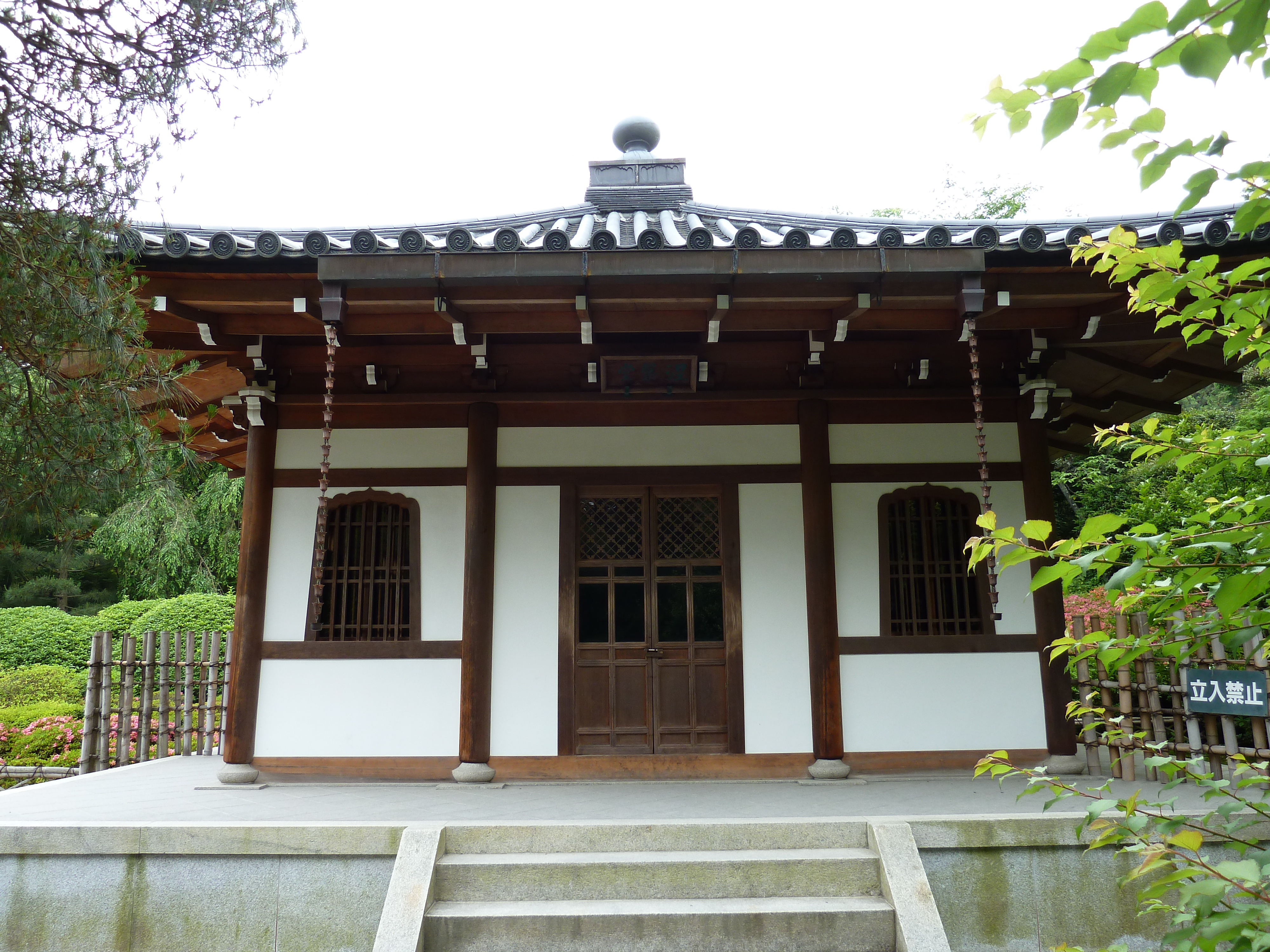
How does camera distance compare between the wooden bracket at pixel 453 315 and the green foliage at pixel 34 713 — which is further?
the green foliage at pixel 34 713

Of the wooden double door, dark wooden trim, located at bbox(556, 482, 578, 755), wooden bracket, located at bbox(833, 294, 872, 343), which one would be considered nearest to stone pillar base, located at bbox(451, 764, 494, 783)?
dark wooden trim, located at bbox(556, 482, 578, 755)

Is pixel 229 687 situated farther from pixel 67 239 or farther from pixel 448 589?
pixel 67 239

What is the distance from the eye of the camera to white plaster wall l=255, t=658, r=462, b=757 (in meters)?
6.34

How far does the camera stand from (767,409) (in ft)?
22.1

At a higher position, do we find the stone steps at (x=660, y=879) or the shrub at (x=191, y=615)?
the shrub at (x=191, y=615)

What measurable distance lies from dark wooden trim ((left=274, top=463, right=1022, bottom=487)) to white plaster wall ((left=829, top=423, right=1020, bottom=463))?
0.05 m

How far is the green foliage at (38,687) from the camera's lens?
37.1 ft

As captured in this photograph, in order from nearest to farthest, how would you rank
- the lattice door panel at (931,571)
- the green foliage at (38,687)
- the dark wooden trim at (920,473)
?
the lattice door panel at (931,571)
the dark wooden trim at (920,473)
the green foliage at (38,687)

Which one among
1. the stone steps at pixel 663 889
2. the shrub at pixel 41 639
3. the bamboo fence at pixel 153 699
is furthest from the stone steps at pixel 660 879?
the shrub at pixel 41 639

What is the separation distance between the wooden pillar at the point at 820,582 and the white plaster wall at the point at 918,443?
0.16 metres

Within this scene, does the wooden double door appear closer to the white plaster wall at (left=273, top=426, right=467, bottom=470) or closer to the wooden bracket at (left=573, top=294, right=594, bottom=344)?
the white plaster wall at (left=273, top=426, right=467, bottom=470)

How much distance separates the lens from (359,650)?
6.44 metres

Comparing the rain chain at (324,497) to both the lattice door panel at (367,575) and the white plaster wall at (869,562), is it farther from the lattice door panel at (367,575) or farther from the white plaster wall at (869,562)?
the white plaster wall at (869,562)

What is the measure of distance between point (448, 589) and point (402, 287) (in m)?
2.39
